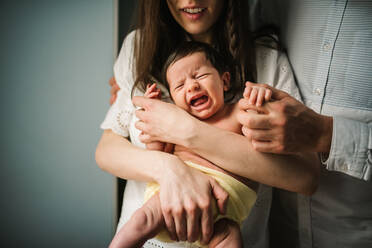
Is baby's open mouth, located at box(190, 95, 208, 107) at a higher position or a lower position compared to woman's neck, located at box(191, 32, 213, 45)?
lower

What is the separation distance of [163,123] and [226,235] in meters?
0.45

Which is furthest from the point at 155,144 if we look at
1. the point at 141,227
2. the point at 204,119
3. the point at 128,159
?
the point at 141,227

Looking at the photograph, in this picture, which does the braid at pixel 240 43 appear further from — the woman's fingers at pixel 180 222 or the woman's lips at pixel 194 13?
the woman's fingers at pixel 180 222

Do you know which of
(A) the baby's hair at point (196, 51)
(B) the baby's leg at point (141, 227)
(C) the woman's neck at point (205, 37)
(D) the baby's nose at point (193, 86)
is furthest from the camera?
(C) the woman's neck at point (205, 37)

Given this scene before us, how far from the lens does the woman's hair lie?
1.20 metres

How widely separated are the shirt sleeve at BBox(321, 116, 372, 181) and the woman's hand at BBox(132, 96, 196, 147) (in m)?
0.50

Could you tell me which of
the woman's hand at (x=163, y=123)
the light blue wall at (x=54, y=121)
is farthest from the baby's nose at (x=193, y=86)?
the light blue wall at (x=54, y=121)

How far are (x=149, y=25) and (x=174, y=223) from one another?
0.93 m

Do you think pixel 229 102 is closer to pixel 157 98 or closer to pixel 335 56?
pixel 157 98

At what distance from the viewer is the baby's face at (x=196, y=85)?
41.1 inches

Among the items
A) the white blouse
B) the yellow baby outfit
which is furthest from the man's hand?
the white blouse

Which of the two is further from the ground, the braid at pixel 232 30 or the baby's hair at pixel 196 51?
the braid at pixel 232 30

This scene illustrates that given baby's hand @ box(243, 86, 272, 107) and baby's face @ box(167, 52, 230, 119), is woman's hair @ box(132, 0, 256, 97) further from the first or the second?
baby's hand @ box(243, 86, 272, 107)

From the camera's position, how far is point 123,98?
1280mm
